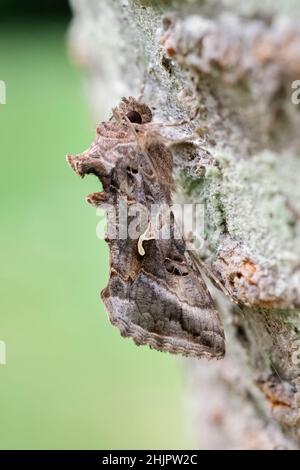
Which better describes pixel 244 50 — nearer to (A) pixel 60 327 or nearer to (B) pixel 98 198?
(B) pixel 98 198

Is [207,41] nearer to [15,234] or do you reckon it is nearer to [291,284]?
[291,284]

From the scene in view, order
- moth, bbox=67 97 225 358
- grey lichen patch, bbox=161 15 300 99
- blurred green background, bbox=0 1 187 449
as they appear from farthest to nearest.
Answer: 1. blurred green background, bbox=0 1 187 449
2. moth, bbox=67 97 225 358
3. grey lichen patch, bbox=161 15 300 99

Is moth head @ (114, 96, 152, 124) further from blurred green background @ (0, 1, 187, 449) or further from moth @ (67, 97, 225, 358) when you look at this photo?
blurred green background @ (0, 1, 187, 449)

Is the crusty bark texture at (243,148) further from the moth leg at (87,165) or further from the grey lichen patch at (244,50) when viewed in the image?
the moth leg at (87,165)

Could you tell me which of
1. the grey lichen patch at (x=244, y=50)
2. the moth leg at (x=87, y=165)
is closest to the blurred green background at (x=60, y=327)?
the moth leg at (x=87, y=165)

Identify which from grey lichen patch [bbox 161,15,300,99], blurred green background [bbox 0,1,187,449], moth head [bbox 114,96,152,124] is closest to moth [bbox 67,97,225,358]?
moth head [bbox 114,96,152,124]

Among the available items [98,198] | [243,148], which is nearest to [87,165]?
[98,198]

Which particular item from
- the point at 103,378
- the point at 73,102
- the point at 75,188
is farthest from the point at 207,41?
the point at 73,102
